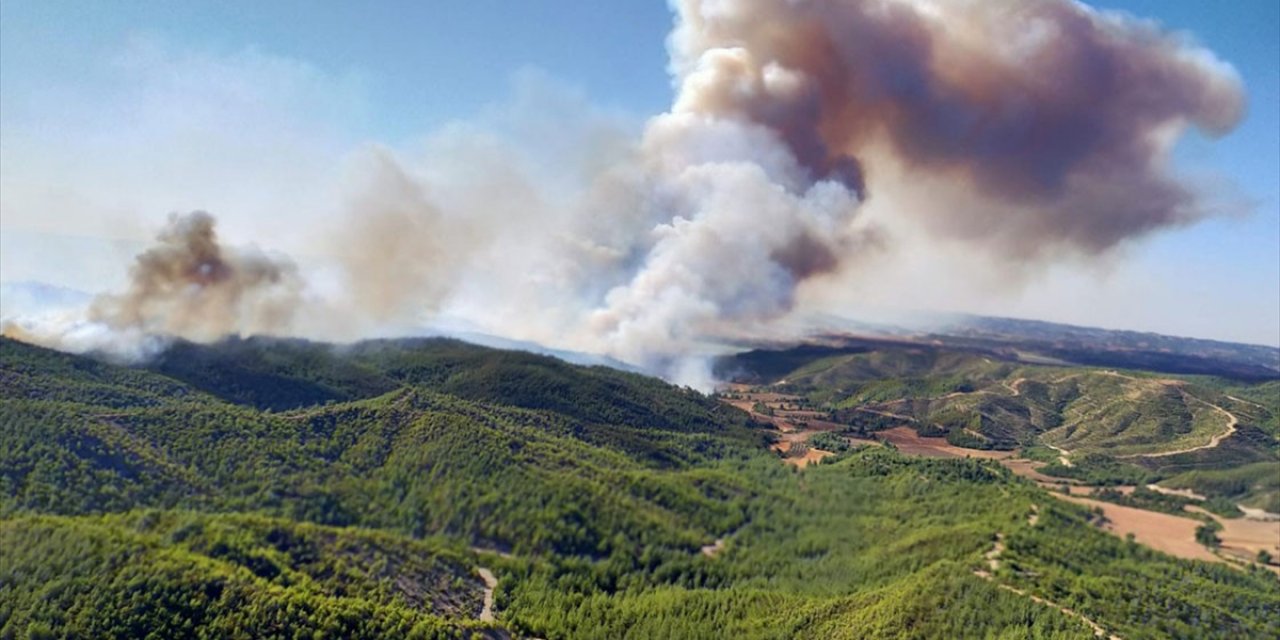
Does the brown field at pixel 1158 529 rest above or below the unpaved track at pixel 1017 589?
above

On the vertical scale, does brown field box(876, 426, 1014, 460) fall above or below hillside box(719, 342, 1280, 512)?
below

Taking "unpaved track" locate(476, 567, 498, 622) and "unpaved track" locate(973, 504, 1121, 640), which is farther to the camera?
"unpaved track" locate(476, 567, 498, 622)

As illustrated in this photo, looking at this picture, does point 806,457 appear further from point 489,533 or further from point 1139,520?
point 489,533

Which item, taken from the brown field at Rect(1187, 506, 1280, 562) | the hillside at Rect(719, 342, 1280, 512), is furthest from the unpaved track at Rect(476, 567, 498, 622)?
the brown field at Rect(1187, 506, 1280, 562)

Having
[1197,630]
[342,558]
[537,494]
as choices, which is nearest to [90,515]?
[342,558]

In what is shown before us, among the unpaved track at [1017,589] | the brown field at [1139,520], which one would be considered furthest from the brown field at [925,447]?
the unpaved track at [1017,589]

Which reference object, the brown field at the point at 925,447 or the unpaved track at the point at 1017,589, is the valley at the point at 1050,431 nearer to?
the brown field at the point at 925,447

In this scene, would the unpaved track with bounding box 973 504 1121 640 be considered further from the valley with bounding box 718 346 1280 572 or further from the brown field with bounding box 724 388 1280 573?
the valley with bounding box 718 346 1280 572

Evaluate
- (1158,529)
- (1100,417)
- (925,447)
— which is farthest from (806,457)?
(1158,529)

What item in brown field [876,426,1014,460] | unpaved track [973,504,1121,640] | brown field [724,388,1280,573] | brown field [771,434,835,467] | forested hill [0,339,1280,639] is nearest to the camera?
unpaved track [973,504,1121,640]
